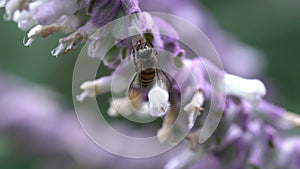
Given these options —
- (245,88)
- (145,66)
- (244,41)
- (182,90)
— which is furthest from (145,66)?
(244,41)

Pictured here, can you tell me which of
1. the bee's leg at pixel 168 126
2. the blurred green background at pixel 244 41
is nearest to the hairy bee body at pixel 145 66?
the bee's leg at pixel 168 126

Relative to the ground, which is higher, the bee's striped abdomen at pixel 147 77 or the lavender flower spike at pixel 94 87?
the lavender flower spike at pixel 94 87

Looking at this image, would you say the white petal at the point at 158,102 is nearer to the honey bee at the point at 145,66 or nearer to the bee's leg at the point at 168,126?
the honey bee at the point at 145,66

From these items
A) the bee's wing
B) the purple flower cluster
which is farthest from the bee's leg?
the bee's wing

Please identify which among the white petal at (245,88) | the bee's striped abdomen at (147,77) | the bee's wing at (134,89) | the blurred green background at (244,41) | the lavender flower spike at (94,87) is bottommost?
the bee's striped abdomen at (147,77)

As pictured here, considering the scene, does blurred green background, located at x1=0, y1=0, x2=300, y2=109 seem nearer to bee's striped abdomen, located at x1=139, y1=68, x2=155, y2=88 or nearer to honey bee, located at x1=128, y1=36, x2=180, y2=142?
honey bee, located at x1=128, y1=36, x2=180, y2=142

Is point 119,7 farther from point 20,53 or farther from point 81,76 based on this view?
point 20,53

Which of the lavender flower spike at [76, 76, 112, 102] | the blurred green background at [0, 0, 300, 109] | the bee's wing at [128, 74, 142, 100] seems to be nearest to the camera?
the bee's wing at [128, 74, 142, 100]

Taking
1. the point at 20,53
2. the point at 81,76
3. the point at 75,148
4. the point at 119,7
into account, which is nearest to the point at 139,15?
the point at 119,7
